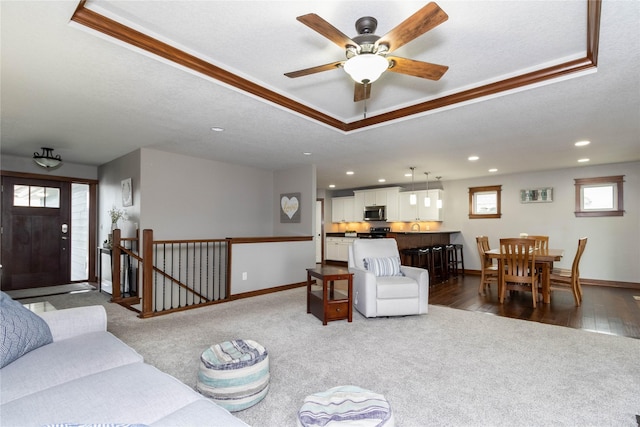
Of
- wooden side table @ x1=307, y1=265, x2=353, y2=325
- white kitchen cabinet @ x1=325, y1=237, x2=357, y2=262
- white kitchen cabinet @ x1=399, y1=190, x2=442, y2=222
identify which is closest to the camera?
wooden side table @ x1=307, y1=265, x2=353, y2=325

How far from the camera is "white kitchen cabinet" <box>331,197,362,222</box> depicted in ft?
32.0

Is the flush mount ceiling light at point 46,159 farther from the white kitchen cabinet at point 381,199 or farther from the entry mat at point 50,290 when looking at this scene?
the white kitchen cabinet at point 381,199

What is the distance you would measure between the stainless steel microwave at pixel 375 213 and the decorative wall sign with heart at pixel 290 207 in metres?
3.25

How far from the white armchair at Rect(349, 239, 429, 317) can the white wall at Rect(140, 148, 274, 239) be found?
3095mm

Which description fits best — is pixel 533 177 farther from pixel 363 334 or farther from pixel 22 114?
pixel 22 114

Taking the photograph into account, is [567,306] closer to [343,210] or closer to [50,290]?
[343,210]

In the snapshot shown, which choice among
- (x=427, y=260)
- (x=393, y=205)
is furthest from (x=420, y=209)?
(x=427, y=260)

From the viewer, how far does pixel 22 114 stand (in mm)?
3477

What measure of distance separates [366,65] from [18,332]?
2425 mm

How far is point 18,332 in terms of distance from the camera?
1613 millimetres

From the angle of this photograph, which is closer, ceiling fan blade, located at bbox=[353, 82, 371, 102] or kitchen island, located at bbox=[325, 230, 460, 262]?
ceiling fan blade, located at bbox=[353, 82, 371, 102]

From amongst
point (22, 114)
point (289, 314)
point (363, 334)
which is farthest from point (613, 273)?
point (22, 114)

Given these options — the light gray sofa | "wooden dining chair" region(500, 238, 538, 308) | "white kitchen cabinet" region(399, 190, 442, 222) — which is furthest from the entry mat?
Result: "white kitchen cabinet" region(399, 190, 442, 222)

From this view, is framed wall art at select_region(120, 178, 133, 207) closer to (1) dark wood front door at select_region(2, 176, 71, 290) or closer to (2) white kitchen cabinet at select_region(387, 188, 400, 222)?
(1) dark wood front door at select_region(2, 176, 71, 290)
